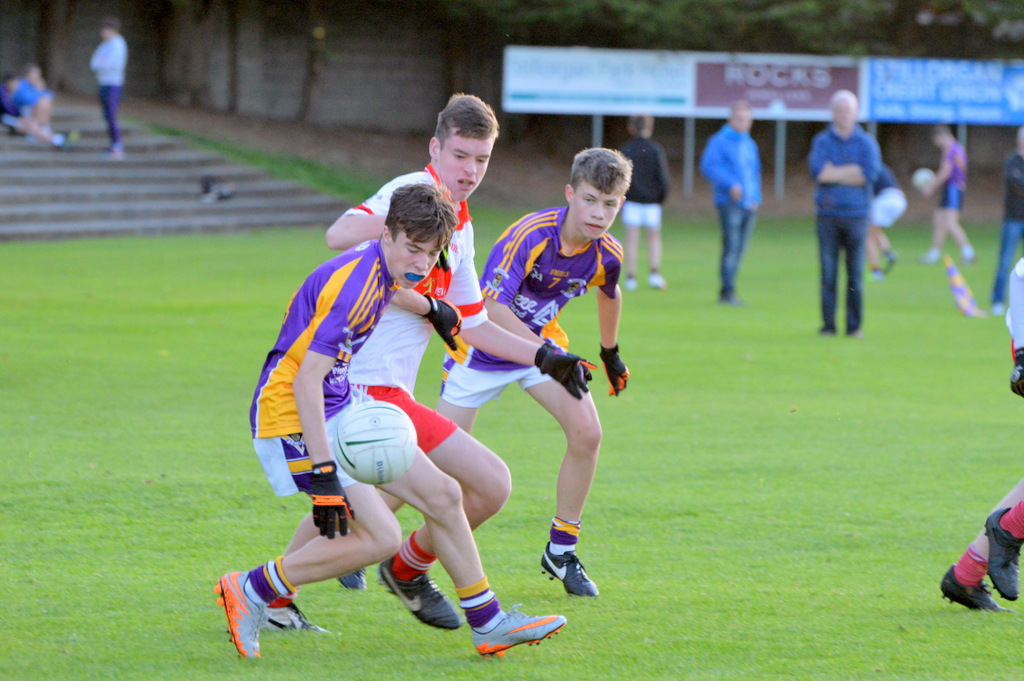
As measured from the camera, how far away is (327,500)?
3842 millimetres

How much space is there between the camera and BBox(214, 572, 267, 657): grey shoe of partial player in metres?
4.13

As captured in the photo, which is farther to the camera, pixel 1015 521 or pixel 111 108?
pixel 111 108

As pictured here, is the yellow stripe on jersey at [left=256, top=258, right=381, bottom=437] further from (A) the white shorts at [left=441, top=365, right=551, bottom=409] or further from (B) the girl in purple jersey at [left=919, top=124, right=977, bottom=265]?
(B) the girl in purple jersey at [left=919, top=124, right=977, bottom=265]

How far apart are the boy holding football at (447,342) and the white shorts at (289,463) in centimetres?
38

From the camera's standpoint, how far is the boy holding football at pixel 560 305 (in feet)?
16.3

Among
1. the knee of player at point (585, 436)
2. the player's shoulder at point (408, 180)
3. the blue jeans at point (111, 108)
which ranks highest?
the blue jeans at point (111, 108)

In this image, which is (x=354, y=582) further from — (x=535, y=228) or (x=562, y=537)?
(x=535, y=228)

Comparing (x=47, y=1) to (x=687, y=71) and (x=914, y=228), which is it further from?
(x=914, y=228)

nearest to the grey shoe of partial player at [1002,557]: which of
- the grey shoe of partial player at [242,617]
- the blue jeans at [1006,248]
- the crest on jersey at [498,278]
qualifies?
the crest on jersey at [498,278]

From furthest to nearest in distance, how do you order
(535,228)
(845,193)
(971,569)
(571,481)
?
(845,193)
(535,228)
(571,481)
(971,569)

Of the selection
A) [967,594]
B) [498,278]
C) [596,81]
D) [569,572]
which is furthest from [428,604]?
[596,81]

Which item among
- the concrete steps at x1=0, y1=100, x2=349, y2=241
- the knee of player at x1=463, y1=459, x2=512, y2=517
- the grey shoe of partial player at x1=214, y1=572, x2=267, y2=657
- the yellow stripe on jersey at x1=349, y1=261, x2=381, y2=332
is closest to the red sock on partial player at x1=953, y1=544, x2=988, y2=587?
the knee of player at x1=463, y1=459, x2=512, y2=517

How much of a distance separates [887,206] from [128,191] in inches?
496

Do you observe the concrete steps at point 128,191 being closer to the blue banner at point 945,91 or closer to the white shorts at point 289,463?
the blue banner at point 945,91
